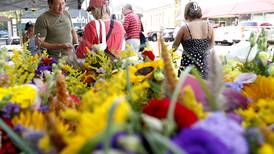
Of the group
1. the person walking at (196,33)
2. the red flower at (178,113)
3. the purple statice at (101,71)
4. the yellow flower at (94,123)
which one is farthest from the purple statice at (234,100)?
the person walking at (196,33)

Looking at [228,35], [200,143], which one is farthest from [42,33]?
[228,35]

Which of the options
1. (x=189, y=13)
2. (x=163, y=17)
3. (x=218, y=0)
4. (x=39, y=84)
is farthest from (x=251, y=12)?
(x=39, y=84)

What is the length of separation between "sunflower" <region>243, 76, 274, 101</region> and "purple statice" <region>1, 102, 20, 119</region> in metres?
0.54

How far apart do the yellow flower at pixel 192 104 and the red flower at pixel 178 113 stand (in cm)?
3

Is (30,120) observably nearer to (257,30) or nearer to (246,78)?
(246,78)

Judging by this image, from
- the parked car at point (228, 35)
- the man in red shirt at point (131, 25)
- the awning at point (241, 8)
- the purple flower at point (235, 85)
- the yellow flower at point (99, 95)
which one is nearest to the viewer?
the yellow flower at point (99, 95)

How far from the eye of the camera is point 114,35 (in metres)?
2.17

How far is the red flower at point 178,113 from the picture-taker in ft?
1.42

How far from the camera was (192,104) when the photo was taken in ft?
1.67

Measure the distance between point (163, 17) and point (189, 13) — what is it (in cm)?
2753

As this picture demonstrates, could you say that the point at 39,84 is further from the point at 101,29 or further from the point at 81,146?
the point at 101,29

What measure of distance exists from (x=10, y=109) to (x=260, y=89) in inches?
23.5

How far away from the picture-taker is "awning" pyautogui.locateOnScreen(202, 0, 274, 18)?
1894 centimetres

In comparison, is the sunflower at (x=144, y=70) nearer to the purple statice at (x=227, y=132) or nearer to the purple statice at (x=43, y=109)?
the purple statice at (x=43, y=109)
